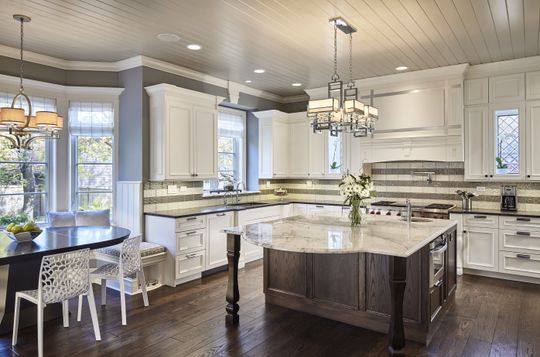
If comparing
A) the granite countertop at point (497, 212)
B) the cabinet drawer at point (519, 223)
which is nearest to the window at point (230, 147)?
the granite countertop at point (497, 212)

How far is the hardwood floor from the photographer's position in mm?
2857

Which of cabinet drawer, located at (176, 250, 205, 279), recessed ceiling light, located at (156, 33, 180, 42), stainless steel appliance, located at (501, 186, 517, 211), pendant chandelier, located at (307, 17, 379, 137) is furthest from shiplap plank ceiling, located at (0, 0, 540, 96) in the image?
cabinet drawer, located at (176, 250, 205, 279)

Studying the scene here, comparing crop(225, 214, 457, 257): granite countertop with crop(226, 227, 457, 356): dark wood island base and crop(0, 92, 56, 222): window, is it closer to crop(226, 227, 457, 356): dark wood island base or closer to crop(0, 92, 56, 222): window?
crop(226, 227, 457, 356): dark wood island base

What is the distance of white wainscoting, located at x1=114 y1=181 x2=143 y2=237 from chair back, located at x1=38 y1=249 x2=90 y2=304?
1729 millimetres

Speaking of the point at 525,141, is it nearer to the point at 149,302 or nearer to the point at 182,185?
the point at 182,185

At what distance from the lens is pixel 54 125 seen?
3.24 meters

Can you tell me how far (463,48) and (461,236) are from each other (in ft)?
7.61

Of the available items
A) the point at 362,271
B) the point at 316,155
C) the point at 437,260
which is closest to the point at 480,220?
the point at 437,260

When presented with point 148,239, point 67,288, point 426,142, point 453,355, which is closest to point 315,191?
point 426,142

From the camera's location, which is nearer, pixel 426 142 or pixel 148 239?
pixel 148 239

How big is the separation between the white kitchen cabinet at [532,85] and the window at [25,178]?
5.83 meters

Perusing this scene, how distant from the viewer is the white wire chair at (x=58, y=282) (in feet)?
8.87

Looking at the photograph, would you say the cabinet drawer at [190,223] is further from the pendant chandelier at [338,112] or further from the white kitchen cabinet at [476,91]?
the white kitchen cabinet at [476,91]

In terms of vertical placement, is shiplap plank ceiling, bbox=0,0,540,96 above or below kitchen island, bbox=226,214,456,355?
above
